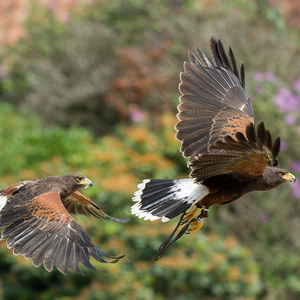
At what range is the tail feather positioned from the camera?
3.99 meters

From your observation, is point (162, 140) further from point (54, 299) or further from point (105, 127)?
point (54, 299)

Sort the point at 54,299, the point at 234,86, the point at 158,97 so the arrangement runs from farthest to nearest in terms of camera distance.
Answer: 1. the point at 158,97
2. the point at 54,299
3. the point at 234,86

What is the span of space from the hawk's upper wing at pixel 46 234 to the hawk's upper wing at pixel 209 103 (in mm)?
802

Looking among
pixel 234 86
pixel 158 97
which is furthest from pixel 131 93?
pixel 234 86

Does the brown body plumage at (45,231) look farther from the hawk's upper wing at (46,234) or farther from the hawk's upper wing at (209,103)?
the hawk's upper wing at (209,103)

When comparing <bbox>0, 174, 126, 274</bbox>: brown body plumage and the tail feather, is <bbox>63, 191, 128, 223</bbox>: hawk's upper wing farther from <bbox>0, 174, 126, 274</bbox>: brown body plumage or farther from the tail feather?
the tail feather

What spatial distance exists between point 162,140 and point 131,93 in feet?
3.89

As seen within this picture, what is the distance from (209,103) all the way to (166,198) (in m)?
0.74

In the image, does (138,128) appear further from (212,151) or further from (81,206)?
(212,151)

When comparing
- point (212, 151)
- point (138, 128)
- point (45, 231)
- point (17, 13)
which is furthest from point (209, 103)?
point (17, 13)

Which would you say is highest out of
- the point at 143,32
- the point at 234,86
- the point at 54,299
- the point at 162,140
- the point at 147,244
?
the point at 143,32

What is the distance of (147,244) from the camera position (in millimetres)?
6949

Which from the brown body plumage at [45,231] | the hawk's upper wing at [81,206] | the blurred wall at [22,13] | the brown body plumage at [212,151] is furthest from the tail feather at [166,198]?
the blurred wall at [22,13]

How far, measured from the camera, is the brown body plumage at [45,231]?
3.93 metres
